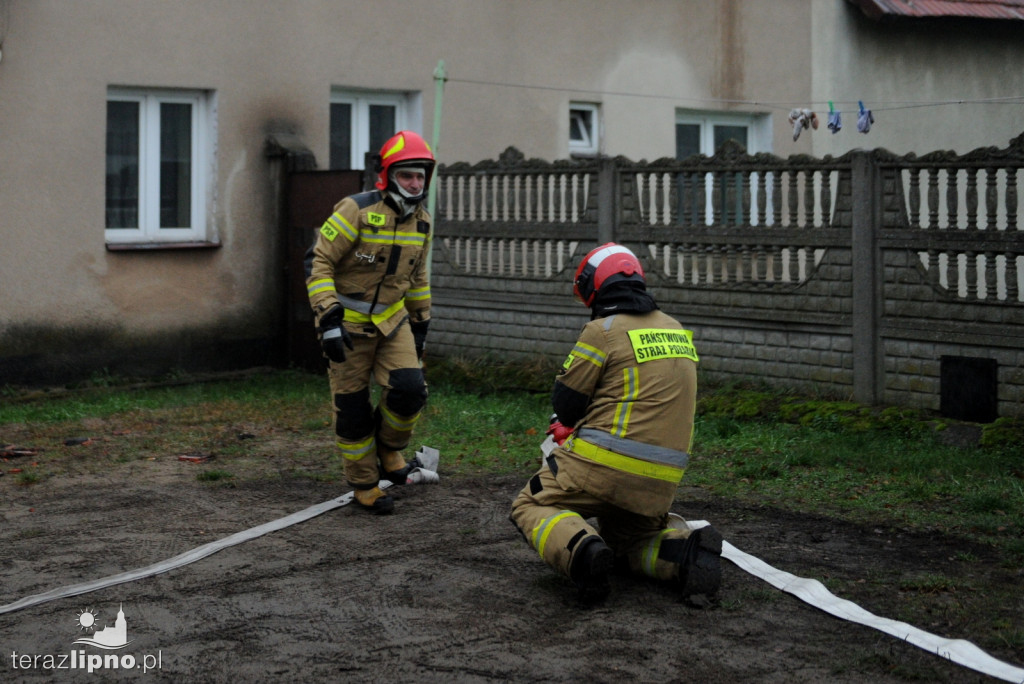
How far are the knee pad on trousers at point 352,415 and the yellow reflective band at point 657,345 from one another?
2273 mm

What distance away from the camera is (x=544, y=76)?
14.9 meters

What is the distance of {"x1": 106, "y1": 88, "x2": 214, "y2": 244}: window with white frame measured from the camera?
12406 mm

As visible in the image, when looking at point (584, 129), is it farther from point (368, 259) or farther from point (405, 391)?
point (405, 391)

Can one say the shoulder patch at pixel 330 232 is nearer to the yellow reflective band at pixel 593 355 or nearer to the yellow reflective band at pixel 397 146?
the yellow reflective band at pixel 397 146

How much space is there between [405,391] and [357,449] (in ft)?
1.39

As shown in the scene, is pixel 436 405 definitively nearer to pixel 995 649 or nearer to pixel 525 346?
pixel 525 346

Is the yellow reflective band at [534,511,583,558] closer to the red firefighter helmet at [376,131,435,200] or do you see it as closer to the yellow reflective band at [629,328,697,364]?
the yellow reflective band at [629,328,697,364]

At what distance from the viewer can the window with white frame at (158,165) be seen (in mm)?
12406

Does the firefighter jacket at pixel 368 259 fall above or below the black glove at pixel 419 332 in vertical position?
above

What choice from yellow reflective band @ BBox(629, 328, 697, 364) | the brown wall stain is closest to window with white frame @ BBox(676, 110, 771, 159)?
the brown wall stain

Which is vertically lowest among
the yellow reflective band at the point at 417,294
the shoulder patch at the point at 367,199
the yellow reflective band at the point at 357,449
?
the yellow reflective band at the point at 357,449

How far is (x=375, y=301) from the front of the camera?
7.43 meters

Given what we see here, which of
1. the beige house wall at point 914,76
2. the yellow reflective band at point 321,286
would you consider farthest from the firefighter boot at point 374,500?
the beige house wall at point 914,76

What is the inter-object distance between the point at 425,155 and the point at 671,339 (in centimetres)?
235
